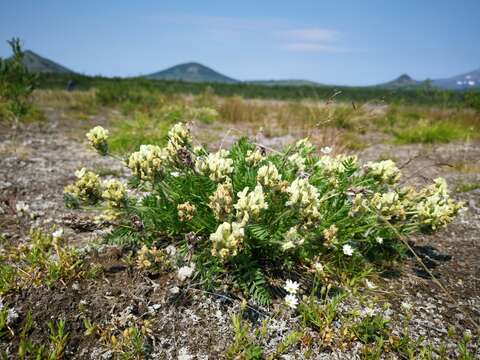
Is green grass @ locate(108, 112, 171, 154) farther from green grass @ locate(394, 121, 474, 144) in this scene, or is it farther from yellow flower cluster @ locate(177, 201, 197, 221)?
green grass @ locate(394, 121, 474, 144)

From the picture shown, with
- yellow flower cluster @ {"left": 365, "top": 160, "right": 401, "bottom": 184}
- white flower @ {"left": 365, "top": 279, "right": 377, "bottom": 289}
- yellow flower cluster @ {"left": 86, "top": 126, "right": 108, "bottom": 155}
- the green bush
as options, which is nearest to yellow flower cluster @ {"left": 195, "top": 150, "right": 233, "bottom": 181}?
the green bush

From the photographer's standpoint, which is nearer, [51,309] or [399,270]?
[51,309]

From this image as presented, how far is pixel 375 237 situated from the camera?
9.98 ft

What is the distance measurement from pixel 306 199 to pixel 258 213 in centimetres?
33

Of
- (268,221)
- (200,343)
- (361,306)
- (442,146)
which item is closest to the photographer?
(200,343)

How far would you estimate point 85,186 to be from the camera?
257cm

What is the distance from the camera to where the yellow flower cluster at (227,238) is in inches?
85.6

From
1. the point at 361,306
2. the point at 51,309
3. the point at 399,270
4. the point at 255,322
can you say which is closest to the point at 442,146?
the point at 399,270

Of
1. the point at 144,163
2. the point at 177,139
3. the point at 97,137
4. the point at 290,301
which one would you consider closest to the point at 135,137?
the point at 97,137

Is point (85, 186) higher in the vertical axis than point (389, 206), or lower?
higher

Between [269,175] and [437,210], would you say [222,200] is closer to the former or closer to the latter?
[269,175]

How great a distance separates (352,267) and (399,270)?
0.56m

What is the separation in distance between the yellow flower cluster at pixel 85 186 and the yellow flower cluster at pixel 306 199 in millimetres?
1468

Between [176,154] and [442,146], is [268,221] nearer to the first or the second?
[176,154]
